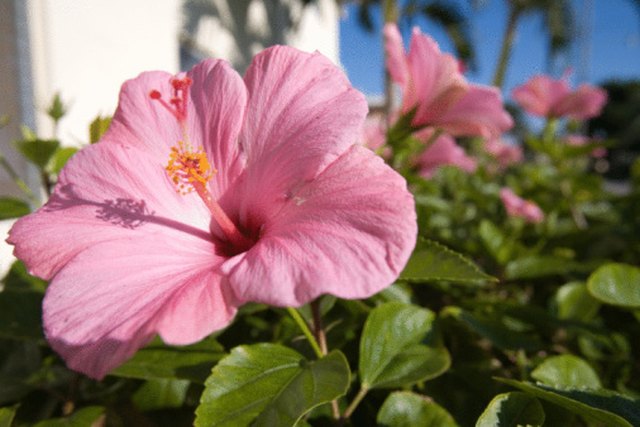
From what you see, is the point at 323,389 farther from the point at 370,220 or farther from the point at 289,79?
the point at 289,79

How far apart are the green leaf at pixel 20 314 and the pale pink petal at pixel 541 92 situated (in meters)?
2.21

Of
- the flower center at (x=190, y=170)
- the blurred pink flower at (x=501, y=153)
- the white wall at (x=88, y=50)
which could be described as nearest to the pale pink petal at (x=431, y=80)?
the flower center at (x=190, y=170)

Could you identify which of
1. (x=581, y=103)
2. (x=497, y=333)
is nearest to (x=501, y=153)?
(x=581, y=103)

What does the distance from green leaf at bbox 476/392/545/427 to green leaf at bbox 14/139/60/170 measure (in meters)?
0.92

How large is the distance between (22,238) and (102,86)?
2.75 metres

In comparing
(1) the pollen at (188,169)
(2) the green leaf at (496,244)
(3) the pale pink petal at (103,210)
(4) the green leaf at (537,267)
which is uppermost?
(1) the pollen at (188,169)

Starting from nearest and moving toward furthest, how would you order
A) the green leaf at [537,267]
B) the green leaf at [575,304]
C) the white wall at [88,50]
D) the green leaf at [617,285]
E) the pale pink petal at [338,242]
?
the pale pink petal at [338,242] → the green leaf at [617,285] → the green leaf at [575,304] → the green leaf at [537,267] → the white wall at [88,50]

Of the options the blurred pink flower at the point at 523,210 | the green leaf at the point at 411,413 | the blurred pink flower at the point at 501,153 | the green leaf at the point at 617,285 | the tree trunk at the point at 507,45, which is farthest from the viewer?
the tree trunk at the point at 507,45

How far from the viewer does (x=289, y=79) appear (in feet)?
2.31

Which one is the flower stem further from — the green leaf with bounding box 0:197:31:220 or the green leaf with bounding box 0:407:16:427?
the green leaf with bounding box 0:197:31:220

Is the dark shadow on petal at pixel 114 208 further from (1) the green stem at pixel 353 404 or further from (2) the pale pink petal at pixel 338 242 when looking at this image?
(1) the green stem at pixel 353 404

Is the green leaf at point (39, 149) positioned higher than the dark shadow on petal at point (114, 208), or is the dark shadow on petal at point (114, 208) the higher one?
the dark shadow on petal at point (114, 208)

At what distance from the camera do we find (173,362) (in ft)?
2.52

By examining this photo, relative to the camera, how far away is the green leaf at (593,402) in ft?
1.86
